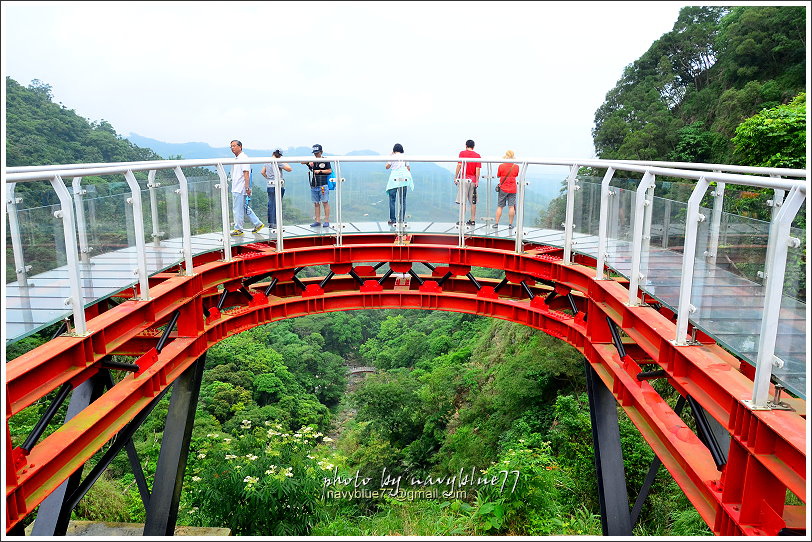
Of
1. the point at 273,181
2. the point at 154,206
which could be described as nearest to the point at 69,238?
the point at 154,206

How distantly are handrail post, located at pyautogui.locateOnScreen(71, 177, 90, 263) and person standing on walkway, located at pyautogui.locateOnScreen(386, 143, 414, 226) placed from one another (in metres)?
5.28

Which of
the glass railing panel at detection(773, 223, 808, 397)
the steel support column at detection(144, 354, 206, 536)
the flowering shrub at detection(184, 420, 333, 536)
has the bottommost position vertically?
the flowering shrub at detection(184, 420, 333, 536)

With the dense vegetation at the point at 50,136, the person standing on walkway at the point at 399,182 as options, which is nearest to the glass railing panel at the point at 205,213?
the person standing on walkway at the point at 399,182

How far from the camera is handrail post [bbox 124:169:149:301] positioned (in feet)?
20.3

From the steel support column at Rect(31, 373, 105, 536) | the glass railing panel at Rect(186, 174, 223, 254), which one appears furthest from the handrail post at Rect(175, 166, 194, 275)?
the steel support column at Rect(31, 373, 105, 536)

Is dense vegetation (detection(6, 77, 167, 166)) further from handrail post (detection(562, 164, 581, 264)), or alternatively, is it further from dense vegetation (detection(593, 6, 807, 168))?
handrail post (detection(562, 164, 581, 264))

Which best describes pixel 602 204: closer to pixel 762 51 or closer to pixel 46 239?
pixel 46 239

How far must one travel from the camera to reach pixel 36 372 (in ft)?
15.3

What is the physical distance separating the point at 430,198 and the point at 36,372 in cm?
708

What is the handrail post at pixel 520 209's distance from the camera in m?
9.32

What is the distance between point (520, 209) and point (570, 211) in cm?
121

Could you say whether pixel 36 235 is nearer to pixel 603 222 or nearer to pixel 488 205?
pixel 603 222

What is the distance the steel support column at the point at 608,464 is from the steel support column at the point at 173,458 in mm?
5544

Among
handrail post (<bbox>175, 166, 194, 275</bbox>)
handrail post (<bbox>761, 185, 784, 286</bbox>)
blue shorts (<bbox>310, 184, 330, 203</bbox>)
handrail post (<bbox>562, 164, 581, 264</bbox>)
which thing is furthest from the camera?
blue shorts (<bbox>310, 184, 330, 203</bbox>)
